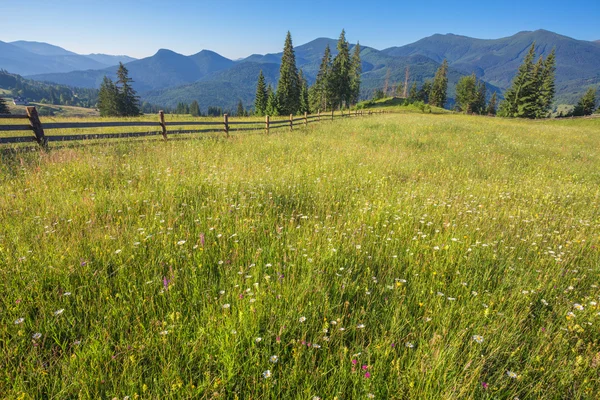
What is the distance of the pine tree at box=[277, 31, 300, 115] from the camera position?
60828mm

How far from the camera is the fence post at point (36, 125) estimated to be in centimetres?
862

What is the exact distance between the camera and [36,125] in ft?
29.1

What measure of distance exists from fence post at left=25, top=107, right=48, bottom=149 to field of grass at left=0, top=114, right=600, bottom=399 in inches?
185

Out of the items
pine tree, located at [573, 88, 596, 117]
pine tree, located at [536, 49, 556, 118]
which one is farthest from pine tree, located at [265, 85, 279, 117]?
pine tree, located at [573, 88, 596, 117]

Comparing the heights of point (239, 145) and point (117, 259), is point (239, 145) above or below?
above

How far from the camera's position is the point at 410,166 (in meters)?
8.99

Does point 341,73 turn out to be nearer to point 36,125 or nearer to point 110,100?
point 110,100

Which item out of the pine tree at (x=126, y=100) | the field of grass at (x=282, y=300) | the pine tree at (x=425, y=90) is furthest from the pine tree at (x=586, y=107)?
the pine tree at (x=126, y=100)

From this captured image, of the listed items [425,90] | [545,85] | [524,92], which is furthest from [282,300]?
[425,90]

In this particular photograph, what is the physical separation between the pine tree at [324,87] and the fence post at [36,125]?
62811 millimetres

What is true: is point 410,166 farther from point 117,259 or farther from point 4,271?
point 4,271

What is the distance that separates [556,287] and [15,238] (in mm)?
6533

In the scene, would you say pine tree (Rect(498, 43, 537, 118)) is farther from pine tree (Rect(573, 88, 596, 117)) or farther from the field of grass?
the field of grass

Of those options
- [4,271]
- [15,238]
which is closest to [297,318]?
[4,271]
